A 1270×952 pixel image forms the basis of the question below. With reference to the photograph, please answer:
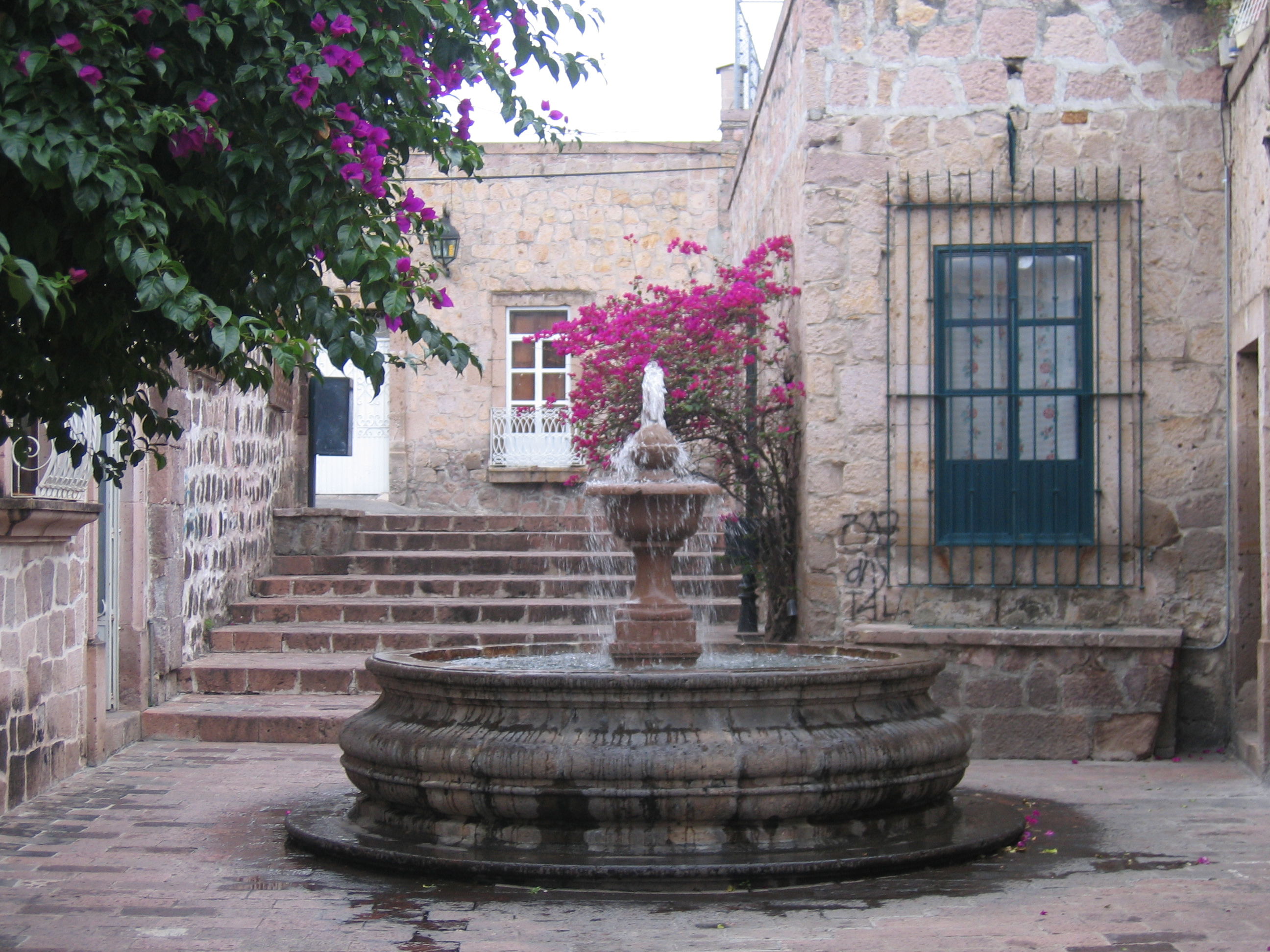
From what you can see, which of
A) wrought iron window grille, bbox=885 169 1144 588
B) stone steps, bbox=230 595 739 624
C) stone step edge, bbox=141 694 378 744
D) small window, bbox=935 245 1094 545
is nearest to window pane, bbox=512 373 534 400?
stone steps, bbox=230 595 739 624

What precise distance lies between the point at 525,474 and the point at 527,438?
445mm

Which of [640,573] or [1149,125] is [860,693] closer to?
[640,573]

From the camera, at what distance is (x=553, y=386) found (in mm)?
17453

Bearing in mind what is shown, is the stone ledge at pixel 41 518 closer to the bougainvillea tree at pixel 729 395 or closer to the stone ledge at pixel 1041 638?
the bougainvillea tree at pixel 729 395

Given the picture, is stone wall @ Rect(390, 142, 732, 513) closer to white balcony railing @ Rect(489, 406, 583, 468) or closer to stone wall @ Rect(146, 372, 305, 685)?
white balcony railing @ Rect(489, 406, 583, 468)

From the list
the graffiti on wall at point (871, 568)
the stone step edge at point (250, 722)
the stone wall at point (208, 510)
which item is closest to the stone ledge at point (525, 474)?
the stone wall at point (208, 510)

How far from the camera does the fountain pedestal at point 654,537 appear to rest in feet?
20.7

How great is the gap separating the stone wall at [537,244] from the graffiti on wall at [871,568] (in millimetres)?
9048

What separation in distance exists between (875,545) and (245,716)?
12.4 feet

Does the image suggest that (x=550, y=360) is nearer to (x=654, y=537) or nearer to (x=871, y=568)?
(x=871, y=568)

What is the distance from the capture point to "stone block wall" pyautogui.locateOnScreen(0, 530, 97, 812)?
6203mm

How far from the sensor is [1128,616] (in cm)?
806

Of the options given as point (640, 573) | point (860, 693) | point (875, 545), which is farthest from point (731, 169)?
point (860, 693)

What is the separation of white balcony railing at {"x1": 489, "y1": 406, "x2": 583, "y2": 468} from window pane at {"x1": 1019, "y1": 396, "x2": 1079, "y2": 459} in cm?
959
